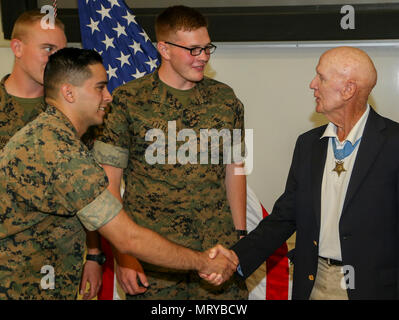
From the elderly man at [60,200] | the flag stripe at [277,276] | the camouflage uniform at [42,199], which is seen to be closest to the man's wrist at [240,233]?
the elderly man at [60,200]

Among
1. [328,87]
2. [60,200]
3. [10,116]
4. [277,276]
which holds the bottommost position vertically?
[277,276]

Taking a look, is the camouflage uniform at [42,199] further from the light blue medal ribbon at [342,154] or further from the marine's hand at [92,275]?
the light blue medal ribbon at [342,154]

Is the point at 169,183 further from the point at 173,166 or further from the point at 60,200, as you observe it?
the point at 60,200

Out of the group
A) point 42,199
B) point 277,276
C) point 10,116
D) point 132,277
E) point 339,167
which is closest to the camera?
point 42,199

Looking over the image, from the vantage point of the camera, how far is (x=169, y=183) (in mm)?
2324

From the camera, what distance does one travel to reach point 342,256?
6.18ft

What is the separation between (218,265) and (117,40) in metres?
1.58

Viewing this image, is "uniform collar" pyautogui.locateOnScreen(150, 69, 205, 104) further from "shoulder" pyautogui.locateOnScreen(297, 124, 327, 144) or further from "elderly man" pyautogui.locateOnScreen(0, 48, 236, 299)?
"shoulder" pyautogui.locateOnScreen(297, 124, 327, 144)

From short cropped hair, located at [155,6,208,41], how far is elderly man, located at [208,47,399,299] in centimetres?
64

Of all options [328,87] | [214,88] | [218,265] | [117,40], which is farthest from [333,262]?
[117,40]

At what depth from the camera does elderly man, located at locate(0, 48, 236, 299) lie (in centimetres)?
167

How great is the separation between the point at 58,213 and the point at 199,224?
2.54 ft

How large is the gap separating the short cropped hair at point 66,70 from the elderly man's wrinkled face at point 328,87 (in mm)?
835

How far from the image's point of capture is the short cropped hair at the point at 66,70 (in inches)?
75.3
